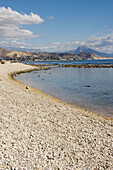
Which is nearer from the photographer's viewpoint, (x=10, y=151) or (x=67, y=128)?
(x=10, y=151)

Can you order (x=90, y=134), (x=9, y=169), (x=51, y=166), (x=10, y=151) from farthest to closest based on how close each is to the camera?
(x=90, y=134) < (x=10, y=151) < (x=51, y=166) < (x=9, y=169)

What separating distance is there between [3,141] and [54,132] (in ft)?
12.1

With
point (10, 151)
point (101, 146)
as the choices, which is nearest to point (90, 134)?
point (101, 146)

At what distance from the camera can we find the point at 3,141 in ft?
31.0

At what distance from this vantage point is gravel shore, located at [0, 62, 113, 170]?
8.15 metres

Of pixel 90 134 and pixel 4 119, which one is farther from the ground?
pixel 4 119

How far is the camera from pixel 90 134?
11375mm

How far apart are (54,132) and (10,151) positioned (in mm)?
3717

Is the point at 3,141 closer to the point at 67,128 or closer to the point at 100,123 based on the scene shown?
the point at 67,128

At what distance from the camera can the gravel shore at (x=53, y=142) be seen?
815 cm

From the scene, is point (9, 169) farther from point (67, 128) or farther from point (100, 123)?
point (100, 123)

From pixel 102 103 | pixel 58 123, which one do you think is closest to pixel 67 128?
pixel 58 123

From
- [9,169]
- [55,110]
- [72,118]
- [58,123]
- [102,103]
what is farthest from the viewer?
[102,103]

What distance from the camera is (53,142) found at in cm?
1009
